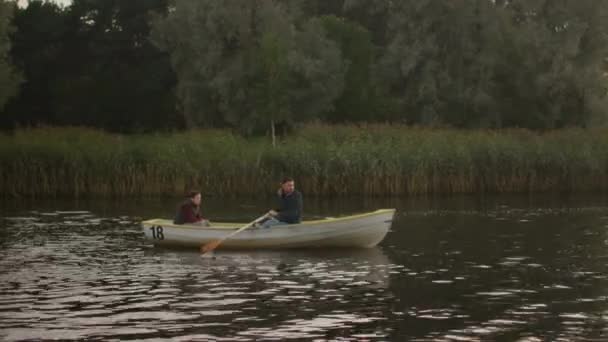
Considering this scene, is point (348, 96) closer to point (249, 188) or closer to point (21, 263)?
point (249, 188)

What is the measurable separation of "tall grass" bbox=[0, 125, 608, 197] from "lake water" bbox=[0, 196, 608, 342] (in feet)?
19.2

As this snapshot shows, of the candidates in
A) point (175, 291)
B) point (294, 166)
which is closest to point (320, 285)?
point (175, 291)

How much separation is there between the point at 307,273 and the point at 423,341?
6.54 m

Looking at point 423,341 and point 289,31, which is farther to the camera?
point 289,31

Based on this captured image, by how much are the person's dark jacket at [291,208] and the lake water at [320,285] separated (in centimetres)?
74

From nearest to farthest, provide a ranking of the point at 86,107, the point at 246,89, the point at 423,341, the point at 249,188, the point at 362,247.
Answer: the point at 423,341 → the point at 362,247 → the point at 249,188 → the point at 246,89 → the point at 86,107

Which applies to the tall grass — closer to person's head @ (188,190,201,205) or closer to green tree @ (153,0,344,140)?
green tree @ (153,0,344,140)

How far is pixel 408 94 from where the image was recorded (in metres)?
55.9

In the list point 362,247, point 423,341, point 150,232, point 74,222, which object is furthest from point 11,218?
point 423,341

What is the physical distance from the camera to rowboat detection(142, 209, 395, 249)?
22922mm

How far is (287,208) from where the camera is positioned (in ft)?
76.3

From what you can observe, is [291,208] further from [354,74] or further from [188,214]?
[354,74]

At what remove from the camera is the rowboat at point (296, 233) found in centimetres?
2292

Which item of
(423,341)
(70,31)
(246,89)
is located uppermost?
(70,31)
